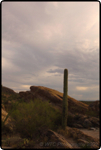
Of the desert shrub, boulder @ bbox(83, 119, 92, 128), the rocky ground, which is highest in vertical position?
the desert shrub

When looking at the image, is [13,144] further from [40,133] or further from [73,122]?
[73,122]

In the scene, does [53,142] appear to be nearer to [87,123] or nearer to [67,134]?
[67,134]

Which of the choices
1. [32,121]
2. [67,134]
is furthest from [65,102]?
[32,121]

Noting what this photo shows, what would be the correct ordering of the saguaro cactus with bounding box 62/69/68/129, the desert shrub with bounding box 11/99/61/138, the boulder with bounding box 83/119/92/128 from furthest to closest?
the boulder with bounding box 83/119/92/128 < the saguaro cactus with bounding box 62/69/68/129 < the desert shrub with bounding box 11/99/61/138

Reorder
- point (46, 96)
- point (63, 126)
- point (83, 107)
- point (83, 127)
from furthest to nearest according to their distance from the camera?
point (46, 96) < point (83, 107) < point (83, 127) < point (63, 126)

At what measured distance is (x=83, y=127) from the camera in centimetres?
1179

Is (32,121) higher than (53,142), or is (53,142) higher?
(32,121)

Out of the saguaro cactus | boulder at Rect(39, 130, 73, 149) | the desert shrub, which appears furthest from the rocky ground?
the saguaro cactus

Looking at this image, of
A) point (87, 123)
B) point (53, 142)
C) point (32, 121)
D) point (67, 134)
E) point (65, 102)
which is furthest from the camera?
point (87, 123)

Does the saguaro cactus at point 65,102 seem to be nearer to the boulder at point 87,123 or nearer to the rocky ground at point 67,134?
the rocky ground at point 67,134

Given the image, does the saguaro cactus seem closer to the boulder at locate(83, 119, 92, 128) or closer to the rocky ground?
the rocky ground

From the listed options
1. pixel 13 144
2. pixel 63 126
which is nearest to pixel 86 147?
pixel 63 126

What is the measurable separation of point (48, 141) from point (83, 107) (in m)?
9.53

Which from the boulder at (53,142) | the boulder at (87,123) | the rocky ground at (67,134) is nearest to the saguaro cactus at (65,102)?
the rocky ground at (67,134)
